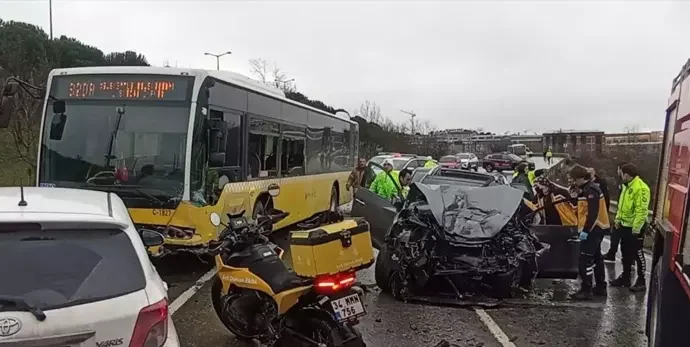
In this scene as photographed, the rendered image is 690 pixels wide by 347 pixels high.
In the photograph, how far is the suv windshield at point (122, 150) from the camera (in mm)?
8922

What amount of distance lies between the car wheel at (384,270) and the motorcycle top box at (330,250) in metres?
2.98

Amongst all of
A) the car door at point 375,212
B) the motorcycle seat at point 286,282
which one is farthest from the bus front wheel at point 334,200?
the motorcycle seat at point 286,282

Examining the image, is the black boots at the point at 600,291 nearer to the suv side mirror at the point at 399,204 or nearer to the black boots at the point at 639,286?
the black boots at the point at 639,286

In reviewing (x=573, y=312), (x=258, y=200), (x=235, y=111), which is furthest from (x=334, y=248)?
(x=258, y=200)

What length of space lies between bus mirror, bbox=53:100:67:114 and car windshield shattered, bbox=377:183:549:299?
15.9 feet

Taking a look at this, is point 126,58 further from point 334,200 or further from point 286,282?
point 286,282

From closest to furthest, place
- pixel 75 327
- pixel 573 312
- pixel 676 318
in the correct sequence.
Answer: pixel 75 327, pixel 676 318, pixel 573 312

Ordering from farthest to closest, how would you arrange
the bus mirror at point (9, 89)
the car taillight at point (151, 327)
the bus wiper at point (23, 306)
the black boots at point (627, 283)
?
the black boots at point (627, 283) → the bus mirror at point (9, 89) → the car taillight at point (151, 327) → the bus wiper at point (23, 306)

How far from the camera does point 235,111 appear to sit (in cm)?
1022

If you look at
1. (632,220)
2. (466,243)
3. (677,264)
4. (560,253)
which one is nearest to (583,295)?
(560,253)

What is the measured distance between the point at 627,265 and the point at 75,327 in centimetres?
830

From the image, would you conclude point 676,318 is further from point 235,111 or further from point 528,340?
point 235,111

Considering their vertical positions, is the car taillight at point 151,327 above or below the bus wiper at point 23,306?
below

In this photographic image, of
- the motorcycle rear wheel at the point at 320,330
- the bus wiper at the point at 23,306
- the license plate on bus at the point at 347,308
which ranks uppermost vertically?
the bus wiper at the point at 23,306
